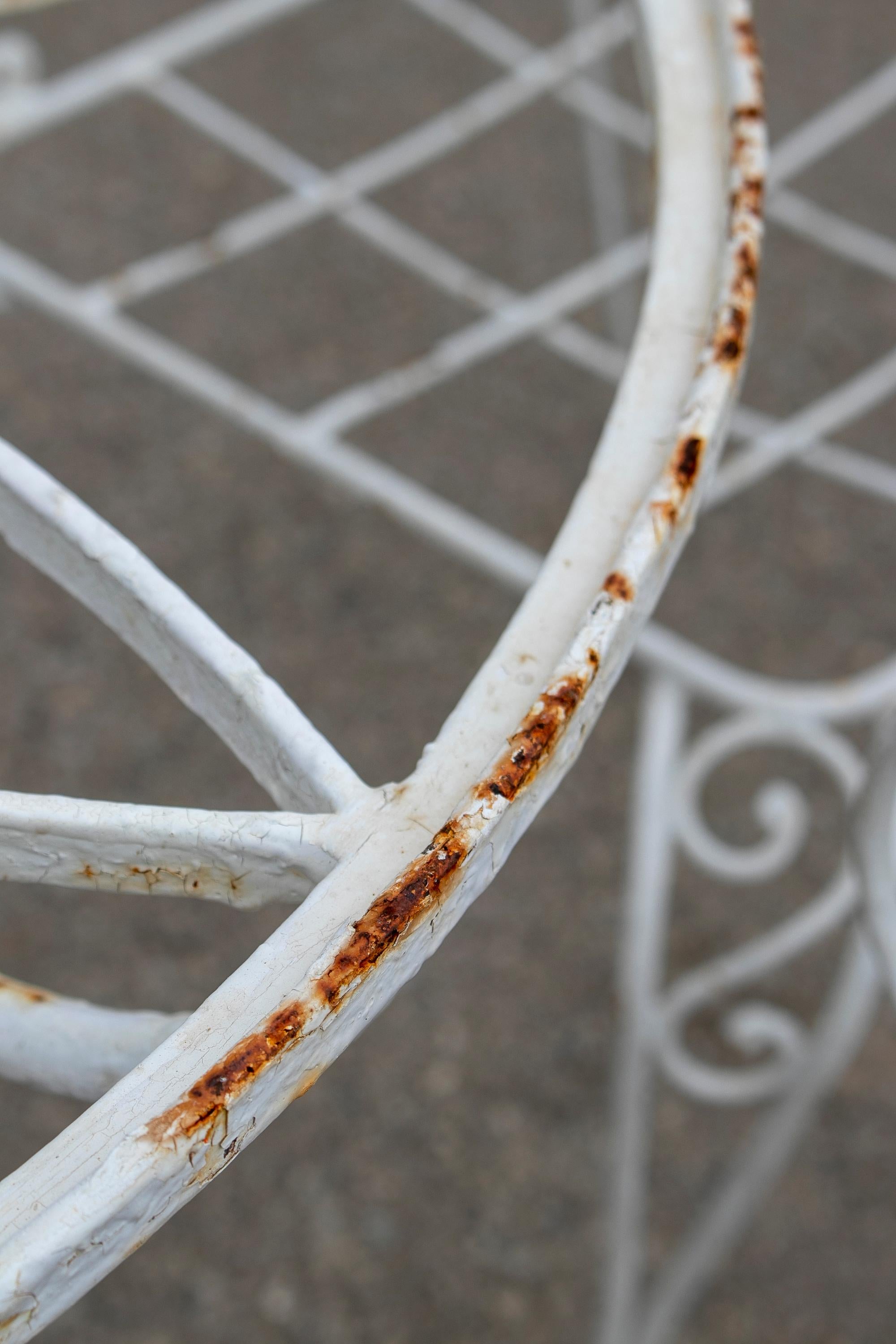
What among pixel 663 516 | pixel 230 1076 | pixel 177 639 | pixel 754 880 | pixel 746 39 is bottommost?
pixel 230 1076

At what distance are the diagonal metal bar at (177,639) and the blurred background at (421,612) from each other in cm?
Result: 52

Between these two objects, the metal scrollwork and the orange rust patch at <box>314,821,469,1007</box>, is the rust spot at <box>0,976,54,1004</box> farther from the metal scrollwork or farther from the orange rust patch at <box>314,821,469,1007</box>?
the metal scrollwork

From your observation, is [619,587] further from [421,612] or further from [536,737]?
[421,612]

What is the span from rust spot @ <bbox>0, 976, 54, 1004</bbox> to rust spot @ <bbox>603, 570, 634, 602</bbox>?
0.69 ft

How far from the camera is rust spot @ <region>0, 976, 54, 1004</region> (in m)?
0.40

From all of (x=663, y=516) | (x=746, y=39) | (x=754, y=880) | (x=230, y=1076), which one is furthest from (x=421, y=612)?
(x=230, y=1076)

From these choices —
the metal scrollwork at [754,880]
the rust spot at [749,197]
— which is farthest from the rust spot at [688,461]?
the metal scrollwork at [754,880]

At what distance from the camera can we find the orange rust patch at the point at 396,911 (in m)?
0.32

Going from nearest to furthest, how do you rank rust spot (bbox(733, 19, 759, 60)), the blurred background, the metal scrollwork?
rust spot (bbox(733, 19, 759, 60)) → the metal scrollwork → the blurred background

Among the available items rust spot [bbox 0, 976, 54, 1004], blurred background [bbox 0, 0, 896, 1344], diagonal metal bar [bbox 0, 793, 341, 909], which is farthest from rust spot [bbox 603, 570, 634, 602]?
blurred background [bbox 0, 0, 896, 1344]

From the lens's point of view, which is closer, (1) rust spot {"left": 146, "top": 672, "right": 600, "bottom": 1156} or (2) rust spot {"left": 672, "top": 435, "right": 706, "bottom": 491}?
(1) rust spot {"left": 146, "top": 672, "right": 600, "bottom": 1156}

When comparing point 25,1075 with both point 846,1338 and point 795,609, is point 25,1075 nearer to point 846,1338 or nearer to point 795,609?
point 846,1338

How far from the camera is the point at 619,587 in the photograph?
391 mm

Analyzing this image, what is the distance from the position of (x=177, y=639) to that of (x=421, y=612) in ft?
4.01
